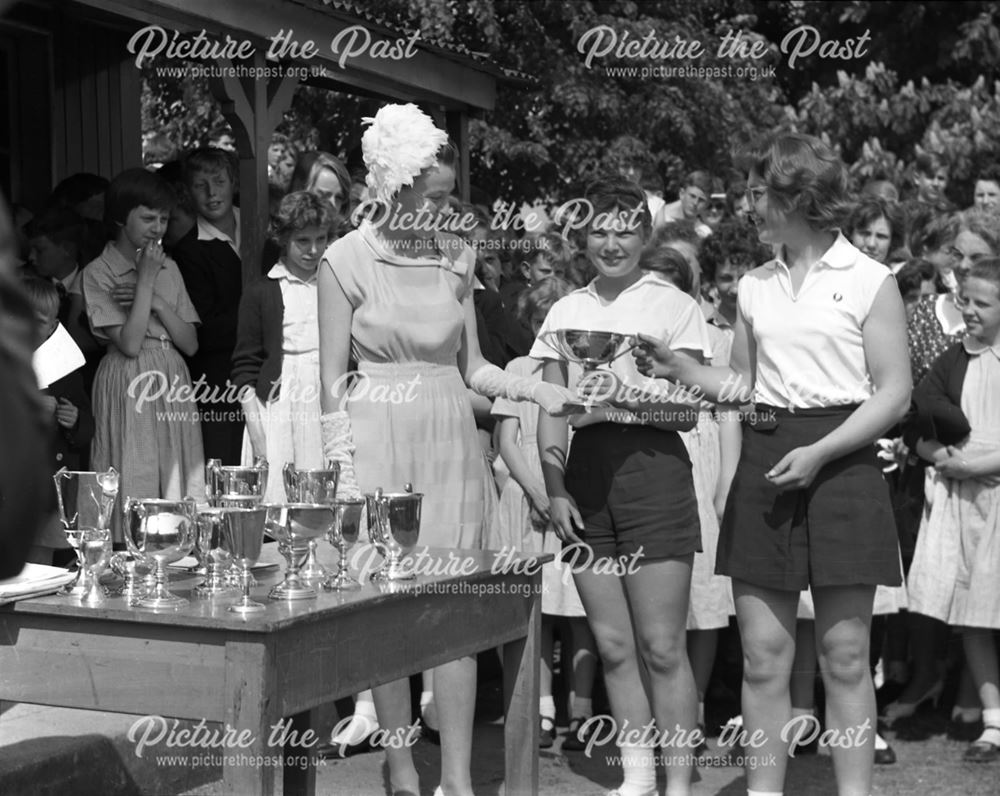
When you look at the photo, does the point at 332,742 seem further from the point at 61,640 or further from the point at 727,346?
the point at 61,640

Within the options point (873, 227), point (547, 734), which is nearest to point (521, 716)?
point (547, 734)

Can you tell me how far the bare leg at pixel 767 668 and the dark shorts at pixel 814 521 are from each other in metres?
0.08

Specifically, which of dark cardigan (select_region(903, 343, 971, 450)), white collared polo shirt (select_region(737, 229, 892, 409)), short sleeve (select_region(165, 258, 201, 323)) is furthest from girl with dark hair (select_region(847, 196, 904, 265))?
short sleeve (select_region(165, 258, 201, 323))

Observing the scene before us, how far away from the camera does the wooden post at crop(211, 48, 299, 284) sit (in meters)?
6.78

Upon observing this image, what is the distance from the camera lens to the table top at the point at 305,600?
3.12 m

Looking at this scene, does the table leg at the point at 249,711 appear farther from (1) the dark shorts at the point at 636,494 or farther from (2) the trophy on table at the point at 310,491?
(1) the dark shorts at the point at 636,494

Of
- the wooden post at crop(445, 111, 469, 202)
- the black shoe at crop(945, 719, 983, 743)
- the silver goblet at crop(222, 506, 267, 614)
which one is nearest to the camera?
the silver goblet at crop(222, 506, 267, 614)

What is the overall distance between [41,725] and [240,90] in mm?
3255

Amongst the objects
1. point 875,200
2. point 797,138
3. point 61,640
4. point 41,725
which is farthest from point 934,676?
point 61,640

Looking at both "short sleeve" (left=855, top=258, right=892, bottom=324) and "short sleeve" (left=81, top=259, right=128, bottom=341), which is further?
"short sleeve" (left=81, top=259, right=128, bottom=341)

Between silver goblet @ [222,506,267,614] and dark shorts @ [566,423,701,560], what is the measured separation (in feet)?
5.46

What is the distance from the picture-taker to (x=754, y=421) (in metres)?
4.38

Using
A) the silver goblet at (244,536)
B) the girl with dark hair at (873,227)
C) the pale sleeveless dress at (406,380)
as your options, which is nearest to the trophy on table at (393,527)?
the silver goblet at (244,536)

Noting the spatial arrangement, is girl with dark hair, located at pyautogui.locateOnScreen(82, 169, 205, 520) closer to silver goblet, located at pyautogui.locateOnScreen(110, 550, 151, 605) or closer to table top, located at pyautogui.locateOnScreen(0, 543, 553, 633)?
table top, located at pyautogui.locateOnScreen(0, 543, 553, 633)
